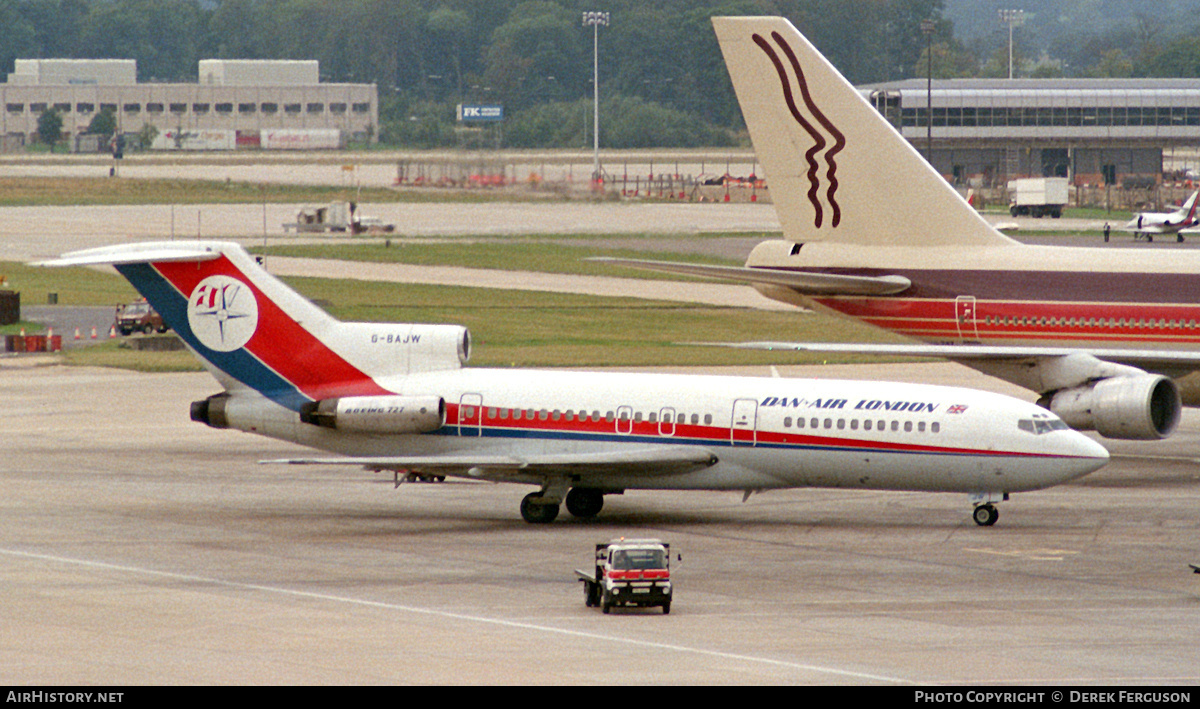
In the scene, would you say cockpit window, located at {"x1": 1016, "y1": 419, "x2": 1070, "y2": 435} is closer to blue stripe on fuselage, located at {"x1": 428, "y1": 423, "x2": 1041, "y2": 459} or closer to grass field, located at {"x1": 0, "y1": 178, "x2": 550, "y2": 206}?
blue stripe on fuselage, located at {"x1": 428, "y1": 423, "x2": 1041, "y2": 459}

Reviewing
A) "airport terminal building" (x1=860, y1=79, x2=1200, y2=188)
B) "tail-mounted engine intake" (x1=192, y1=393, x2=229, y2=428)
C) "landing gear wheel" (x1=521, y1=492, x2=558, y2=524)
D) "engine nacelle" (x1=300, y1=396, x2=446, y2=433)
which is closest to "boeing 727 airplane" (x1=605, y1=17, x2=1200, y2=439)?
Result: "engine nacelle" (x1=300, y1=396, x2=446, y2=433)

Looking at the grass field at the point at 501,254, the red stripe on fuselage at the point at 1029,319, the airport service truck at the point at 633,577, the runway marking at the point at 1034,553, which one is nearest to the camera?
the airport service truck at the point at 633,577

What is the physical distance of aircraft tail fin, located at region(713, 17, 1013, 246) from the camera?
150ft

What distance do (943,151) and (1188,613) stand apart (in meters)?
149

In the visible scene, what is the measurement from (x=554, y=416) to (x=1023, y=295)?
13.9 metres

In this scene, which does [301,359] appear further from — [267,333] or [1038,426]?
[1038,426]

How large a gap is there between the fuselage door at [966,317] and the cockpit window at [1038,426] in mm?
9451

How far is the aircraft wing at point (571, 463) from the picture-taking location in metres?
36.1

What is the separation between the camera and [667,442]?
1449 inches

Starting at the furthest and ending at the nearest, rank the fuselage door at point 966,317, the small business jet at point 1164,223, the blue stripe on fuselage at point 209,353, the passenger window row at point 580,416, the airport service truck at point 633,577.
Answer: the small business jet at point 1164,223 → the fuselage door at point 966,317 → the blue stripe on fuselage at point 209,353 → the passenger window row at point 580,416 → the airport service truck at point 633,577

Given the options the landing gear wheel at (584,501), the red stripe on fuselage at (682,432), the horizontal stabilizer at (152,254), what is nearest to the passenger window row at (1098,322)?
the red stripe on fuselage at (682,432)

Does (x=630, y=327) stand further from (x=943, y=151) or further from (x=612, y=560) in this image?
(x=943, y=151)

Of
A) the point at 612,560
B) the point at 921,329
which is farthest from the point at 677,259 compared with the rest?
the point at 612,560

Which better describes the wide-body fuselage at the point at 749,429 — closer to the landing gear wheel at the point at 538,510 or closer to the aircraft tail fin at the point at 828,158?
the landing gear wheel at the point at 538,510
